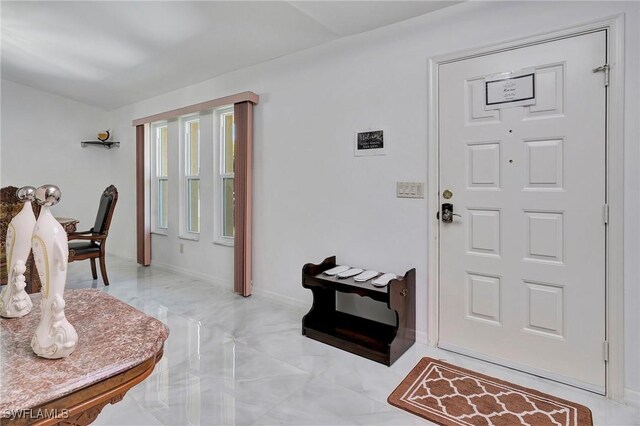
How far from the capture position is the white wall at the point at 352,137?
6.14 ft

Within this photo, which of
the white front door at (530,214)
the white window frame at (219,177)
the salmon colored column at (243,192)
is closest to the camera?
the white front door at (530,214)

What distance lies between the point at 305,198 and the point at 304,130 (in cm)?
63

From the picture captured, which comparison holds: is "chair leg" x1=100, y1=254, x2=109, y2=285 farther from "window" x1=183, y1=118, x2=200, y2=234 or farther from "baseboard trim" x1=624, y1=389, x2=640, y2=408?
"baseboard trim" x1=624, y1=389, x2=640, y2=408

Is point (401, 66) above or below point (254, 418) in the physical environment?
above

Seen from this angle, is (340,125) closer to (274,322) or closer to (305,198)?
(305,198)

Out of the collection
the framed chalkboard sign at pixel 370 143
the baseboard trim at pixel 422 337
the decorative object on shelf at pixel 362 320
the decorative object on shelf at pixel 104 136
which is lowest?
the baseboard trim at pixel 422 337

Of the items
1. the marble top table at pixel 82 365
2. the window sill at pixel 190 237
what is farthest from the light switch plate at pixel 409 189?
the window sill at pixel 190 237

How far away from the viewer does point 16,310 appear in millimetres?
962

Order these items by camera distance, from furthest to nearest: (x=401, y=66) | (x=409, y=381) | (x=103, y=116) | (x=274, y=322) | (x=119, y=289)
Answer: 1. (x=103, y=116)
2. (x=119, y=289)
3. (x=274, y=322)
4. (x=401, y=66)
5. (x=409, y=381)

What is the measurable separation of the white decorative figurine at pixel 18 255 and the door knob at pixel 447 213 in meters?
2.20

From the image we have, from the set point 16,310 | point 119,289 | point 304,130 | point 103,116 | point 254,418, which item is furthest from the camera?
point 103,116

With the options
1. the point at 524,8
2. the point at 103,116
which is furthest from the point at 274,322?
the point at 103,116

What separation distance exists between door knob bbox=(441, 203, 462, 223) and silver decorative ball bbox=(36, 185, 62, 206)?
217 centimetres

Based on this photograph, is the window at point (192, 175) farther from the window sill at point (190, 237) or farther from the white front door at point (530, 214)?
the white front door at point (530, 214)
